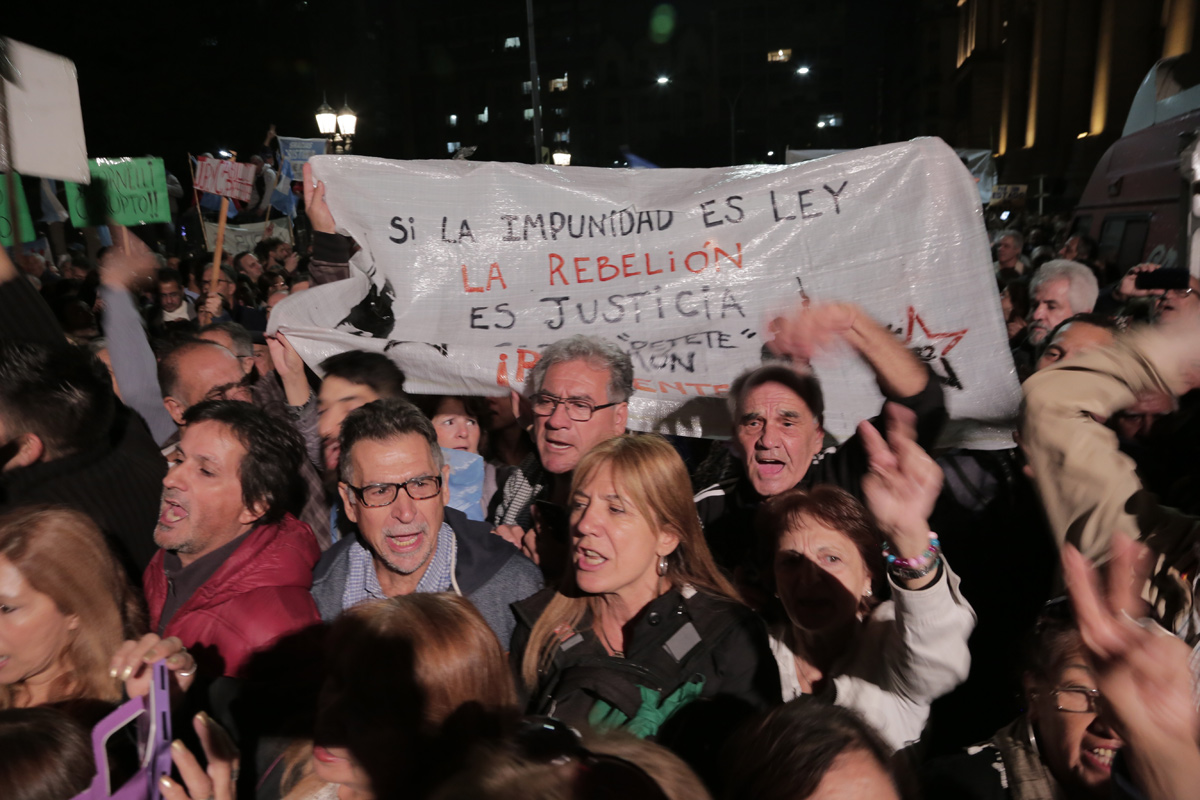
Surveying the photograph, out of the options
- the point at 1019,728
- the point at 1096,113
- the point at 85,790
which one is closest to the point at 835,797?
the point at 1019,728

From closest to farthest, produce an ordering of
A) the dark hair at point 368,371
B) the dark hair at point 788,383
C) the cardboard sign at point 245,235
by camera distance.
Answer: the dark hair at point 788,383 → the dark hair at point 368,371 → the cardboard sign at point 245,235

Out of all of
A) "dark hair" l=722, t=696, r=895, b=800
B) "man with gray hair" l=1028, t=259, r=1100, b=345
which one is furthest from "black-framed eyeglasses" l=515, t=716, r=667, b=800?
"man with gray hair" l=1028, t=259, r=1100, b=345

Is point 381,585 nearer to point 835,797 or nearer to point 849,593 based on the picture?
point 849,593

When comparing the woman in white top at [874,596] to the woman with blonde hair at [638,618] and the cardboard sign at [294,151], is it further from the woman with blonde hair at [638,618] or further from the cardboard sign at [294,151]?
the cardboard sign at [294,151]

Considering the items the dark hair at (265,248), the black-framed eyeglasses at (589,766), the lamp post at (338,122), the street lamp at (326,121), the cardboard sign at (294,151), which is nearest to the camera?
the black-framed eyeglasses at (589,766)

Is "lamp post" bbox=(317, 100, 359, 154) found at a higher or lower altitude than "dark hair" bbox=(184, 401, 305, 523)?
higher

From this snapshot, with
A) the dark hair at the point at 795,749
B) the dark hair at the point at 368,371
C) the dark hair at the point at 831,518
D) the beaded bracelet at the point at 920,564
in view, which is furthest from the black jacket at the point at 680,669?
the dark hair at the point at 368,371

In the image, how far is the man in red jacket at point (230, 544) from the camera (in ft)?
8.41

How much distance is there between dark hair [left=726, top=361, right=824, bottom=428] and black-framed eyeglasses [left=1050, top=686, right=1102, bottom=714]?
143 centimetres

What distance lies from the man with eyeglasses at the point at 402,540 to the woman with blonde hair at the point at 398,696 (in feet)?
2.59

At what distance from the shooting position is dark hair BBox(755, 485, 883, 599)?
2.61 metres

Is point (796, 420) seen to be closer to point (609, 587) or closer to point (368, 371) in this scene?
point (609, 587)

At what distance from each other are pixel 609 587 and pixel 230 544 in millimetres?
1228

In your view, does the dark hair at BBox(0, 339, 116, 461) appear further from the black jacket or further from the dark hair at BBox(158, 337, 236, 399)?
the black jacket
